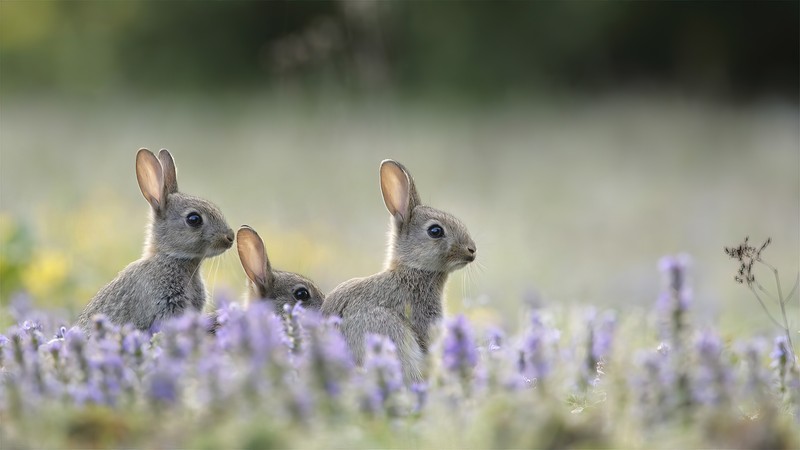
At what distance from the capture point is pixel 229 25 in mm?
26469

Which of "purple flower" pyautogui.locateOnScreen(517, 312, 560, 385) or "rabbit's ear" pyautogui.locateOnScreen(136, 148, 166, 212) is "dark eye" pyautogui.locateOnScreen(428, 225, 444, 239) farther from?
"rabbit's ear" pyautogui.locateOnScreen(136, 148, 166, 212)

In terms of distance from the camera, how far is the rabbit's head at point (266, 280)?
17.4ft

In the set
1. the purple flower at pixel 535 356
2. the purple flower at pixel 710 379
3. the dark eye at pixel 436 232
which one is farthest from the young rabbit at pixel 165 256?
the purple flower at pixel 710 379

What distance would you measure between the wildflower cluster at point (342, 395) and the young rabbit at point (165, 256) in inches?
54.5

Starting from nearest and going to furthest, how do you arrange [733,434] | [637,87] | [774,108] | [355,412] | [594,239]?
[733,434] < [355,412] < [594,239] < [774,108] < [637,87]

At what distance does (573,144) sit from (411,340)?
16.2m

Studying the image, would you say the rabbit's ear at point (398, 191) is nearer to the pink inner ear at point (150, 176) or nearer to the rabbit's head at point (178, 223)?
the rabbit's head at point (178, 223)

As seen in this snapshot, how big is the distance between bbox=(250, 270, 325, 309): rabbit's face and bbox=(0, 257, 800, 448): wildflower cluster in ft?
5.29

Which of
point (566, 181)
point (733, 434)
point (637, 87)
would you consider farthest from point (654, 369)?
point (637, 87)

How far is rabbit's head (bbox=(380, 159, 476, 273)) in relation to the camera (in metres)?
5.59

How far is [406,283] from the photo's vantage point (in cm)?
540

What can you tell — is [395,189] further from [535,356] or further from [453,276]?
[453,276]

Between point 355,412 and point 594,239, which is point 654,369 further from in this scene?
point 594,239

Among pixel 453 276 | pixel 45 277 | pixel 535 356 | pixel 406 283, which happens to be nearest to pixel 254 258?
pixel 406 283
